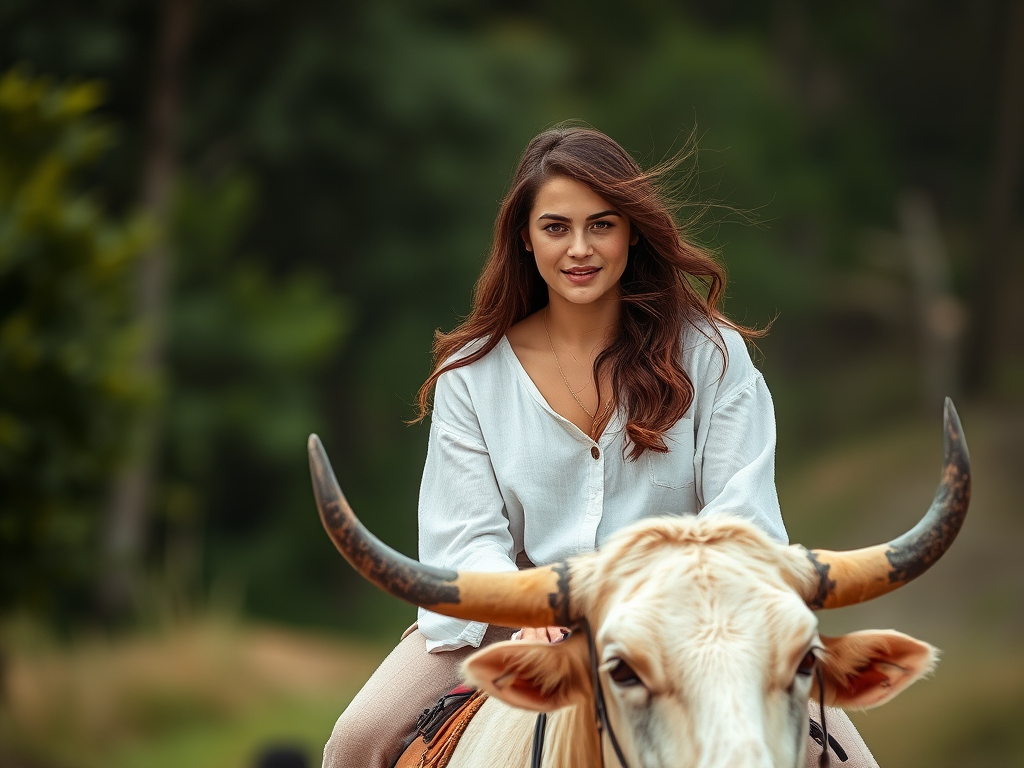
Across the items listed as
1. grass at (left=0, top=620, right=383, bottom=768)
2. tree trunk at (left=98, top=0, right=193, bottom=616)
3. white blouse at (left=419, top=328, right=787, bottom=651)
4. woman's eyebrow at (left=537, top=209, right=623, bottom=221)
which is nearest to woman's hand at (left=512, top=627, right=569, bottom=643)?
white blouse at (left=419, top=328, right=787, bottom=651)

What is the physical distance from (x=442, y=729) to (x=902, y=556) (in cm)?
135

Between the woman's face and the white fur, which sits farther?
the woman's face

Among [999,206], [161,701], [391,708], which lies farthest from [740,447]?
[999,206]

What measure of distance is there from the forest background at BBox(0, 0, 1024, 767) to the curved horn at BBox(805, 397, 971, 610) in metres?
9.53

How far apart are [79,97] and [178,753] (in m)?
7.05

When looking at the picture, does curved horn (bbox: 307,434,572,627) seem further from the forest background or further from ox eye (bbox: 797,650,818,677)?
the forest background

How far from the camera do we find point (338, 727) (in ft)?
12.1

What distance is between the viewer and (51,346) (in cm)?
1083

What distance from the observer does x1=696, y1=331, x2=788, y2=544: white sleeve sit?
3.43m

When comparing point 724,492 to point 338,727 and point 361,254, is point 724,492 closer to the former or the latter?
point 338,727

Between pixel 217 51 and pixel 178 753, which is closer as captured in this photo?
pixel 178 753

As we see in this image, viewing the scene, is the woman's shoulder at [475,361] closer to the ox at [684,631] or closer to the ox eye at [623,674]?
the ox at [684,631]

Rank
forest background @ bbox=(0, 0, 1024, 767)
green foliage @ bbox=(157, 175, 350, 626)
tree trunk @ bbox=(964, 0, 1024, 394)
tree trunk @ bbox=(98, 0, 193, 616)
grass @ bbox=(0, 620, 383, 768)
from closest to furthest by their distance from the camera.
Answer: grass @ bbox=(0, 620, 383, 768)
forest background @ bbox=(0, 0, 1024, 767)
tree trunk @ bbox=(98, 0, 193, 616)
green foliage @ bbox=(157, 175, 350, 626)
tree trunk @ bbox=(964, 0, 1024, 394)

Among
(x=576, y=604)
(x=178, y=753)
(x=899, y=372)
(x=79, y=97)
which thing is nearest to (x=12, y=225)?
(x=79, y=97)
